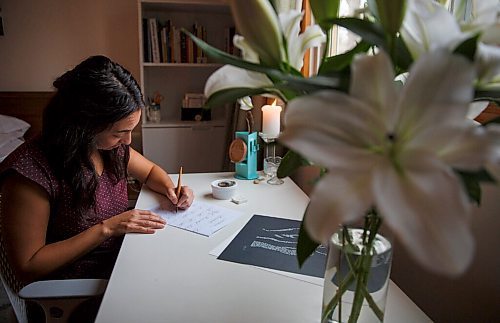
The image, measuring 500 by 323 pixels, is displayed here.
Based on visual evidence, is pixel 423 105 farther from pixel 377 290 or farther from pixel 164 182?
pixel 164 182

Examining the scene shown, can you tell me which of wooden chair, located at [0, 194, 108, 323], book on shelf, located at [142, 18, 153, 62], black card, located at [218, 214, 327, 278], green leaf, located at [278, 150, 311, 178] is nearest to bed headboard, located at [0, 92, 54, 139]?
Result: book on shelf, located at [142, 18, 153, 62]

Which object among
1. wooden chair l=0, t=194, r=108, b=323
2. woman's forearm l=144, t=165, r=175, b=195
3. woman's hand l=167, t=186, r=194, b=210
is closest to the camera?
wooden chair l=0, t=194, r=108, b=323

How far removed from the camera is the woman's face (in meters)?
1.35

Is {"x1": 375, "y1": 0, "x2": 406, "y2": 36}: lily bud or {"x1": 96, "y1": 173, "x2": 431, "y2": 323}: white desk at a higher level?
{"x1": 375, "y1": 0, "x2": 406, "y2": 36}: lily bud

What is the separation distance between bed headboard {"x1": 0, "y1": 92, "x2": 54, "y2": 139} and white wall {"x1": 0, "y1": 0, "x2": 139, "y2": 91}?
71 mm

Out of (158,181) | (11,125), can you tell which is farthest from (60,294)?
(11,125)

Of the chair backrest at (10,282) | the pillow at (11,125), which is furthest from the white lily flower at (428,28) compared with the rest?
the pillow at (11,125)

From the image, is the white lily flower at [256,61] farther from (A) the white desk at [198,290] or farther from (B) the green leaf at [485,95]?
(A) the white desk at [198,290]

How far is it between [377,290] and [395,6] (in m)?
0.46

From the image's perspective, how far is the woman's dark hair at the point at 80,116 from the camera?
1.28 meters

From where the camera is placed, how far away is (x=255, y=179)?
178 cm

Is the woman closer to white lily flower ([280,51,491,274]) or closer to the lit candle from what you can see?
the lit candle

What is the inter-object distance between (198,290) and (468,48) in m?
0.75

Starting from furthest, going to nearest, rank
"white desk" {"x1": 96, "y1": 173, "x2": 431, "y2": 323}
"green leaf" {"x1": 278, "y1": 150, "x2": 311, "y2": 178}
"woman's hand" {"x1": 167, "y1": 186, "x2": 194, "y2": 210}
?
1. "woman's hand" {"x1": 167, "y1": 186, "x2": 194, "y2": 210}
2. "white desk" {"x1": 96, "y1": 173, "x2": 431, "y2": 323}
3. "green leaf" {"x1": 278, "y1": 150, "x2": 311, "y2": 178}
